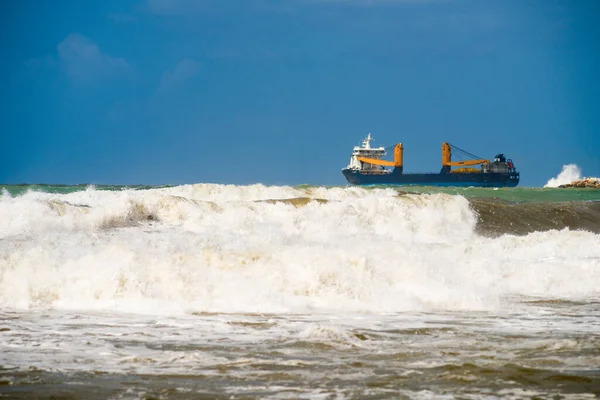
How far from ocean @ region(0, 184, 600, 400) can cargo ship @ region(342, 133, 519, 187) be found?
7531 centimetres

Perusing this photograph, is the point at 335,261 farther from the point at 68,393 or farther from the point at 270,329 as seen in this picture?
the point at 68,393

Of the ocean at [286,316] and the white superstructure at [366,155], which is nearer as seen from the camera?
the ocean at [286,316]

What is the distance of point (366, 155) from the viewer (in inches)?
4309

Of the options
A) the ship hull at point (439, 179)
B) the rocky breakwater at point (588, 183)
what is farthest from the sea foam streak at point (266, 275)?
the ship hull at point (439, 179)

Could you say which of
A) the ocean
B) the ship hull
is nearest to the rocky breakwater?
the ship hull

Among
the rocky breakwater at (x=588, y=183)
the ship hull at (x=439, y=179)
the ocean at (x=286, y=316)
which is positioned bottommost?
the ocean at (x=286, y=316)

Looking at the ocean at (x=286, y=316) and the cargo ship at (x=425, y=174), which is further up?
the cargo ship at (x=425, y=174)

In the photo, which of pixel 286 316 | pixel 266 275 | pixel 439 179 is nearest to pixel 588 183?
pixel 439 179

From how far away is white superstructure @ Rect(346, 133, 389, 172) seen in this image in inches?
4215

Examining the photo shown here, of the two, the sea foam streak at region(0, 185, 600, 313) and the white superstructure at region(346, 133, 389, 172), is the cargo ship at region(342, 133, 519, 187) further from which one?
the sea foam streak at region(0, 185, 600, 313)

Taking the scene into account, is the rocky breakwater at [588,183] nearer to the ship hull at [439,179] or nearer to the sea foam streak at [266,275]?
the ship hull at [439,179]

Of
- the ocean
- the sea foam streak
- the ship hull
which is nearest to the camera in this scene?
the ocean

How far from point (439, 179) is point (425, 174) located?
2732 millimetres

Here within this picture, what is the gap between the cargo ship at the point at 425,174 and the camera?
99.2m
